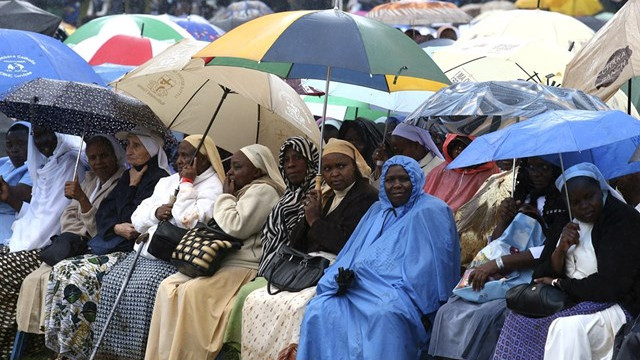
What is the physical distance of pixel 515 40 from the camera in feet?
35.1

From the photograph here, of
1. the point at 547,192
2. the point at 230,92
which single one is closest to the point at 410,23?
the point at 230,92

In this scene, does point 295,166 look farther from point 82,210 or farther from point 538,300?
point 538,300

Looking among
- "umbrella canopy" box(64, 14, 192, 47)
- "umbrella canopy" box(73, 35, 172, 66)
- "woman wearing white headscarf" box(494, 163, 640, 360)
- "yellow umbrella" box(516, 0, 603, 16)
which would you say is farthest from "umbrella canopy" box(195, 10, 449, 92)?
"yellow umbrella" box(516, 0, 603, 16)

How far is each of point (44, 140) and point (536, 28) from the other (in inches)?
238

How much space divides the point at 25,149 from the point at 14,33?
1.08m

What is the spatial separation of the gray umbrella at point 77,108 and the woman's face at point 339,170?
182 centimetres

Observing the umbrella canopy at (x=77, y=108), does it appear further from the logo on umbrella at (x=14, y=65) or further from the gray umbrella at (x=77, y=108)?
the logo on umbrella at (x=14, y=65)

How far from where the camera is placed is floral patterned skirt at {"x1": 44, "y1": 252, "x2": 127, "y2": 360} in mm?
9031

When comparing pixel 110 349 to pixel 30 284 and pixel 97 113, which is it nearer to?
pixel 30 284

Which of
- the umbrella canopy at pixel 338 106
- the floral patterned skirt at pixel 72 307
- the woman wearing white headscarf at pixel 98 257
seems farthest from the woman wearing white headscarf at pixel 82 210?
the umbrella canopy at pixel 338 106

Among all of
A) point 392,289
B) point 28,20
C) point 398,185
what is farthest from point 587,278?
point 28,20

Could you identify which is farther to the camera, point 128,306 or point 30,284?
point 30,284

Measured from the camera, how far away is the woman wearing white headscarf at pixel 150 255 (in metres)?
8.80

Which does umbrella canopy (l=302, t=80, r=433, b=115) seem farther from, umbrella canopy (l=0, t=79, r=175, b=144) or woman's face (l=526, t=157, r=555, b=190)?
woman's face (l=526, t=157, r=555, b=190)
